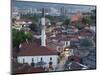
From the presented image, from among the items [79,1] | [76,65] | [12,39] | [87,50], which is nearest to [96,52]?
[87,50]

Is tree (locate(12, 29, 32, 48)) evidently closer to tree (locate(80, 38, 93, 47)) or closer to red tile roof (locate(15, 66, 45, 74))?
red tile roof (locate(15, 66, 45, 74))

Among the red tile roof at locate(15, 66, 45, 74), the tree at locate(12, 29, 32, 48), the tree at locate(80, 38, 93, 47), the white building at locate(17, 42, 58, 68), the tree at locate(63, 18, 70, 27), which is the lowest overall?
the red tile roof at locate(15, 66, 45, 74)

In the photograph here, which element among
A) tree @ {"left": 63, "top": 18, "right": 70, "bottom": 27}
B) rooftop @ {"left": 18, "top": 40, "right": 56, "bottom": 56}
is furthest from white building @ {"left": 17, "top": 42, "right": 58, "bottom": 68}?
tree @ {"left": 63, "top": 18, "right": 70, "bottom": 27}

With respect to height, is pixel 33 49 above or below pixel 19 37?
below

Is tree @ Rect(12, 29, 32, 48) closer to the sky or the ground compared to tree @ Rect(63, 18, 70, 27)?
closer to the ground

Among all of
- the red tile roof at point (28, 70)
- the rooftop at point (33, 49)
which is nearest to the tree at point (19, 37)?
the rooftop at point (33, 49)

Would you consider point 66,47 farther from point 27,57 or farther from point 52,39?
point 27,57

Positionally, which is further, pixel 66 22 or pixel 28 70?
pixel 66 22

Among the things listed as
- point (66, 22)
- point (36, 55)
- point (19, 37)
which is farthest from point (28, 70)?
point (66, 22)

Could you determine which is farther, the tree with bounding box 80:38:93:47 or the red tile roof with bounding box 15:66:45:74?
the tree with bounding box 80:38:93:47

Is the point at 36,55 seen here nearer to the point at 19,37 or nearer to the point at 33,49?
the point at 33,49

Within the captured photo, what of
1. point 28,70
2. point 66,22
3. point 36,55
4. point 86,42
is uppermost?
point 66,22
